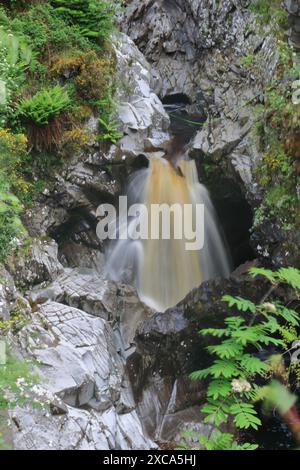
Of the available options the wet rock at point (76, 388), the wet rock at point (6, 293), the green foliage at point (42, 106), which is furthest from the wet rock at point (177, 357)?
the green foliage at point (42, 106)

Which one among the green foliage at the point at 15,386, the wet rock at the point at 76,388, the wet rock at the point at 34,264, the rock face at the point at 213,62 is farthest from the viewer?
the rock face at the point at 213,62

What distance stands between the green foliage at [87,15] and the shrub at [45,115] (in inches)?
73.2

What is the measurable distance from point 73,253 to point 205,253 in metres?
2.95

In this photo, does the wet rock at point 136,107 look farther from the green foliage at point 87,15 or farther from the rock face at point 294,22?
the rock face at point 294,22

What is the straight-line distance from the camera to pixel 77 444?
223 inches

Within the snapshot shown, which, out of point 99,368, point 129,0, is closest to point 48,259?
point 99,368

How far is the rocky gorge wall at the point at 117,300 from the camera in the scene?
639 centimetres

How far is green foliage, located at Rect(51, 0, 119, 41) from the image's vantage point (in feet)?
35.2

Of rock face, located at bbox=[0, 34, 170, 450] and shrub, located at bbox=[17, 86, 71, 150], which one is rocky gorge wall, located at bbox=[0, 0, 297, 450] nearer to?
rock face, located at bbox=[0, 34, 170, 450]

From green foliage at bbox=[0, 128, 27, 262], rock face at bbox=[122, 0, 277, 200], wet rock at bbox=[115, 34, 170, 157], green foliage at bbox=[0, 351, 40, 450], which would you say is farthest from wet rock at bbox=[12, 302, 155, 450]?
wet rock at bbox=[115, 34, 170, 157]

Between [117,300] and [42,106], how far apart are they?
4.05 metres

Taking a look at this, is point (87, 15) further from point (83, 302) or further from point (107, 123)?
point (83, 302)

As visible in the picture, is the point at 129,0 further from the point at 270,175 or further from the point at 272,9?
the point at 270,175

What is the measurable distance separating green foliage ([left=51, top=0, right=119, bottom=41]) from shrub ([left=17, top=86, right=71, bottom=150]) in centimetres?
186
